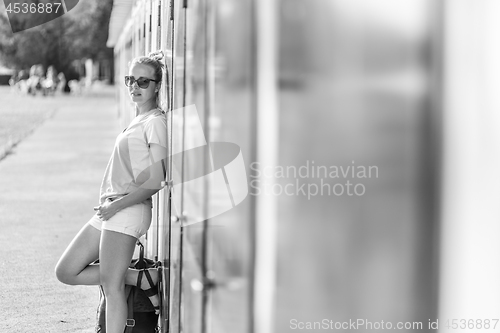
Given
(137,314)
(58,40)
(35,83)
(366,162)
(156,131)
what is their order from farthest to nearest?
(58,40) → (35,83) → (137,314) → (156,131) → (366,162)

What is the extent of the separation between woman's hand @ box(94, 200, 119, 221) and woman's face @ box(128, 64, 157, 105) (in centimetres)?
51

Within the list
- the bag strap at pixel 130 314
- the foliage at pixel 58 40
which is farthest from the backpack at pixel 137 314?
the foliage at pixel 58 40

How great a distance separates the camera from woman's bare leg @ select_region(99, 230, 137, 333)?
12.5 feet

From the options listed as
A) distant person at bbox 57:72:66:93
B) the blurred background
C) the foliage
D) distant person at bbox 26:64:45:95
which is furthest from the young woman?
the foliage

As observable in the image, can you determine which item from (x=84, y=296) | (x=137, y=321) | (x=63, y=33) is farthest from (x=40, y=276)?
(x=63, y=33)

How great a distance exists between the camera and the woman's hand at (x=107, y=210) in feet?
12.4

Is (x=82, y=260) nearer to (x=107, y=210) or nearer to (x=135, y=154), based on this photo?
(x=107, y=210)

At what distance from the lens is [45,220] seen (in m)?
8.68

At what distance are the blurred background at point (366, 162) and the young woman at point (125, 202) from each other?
60.5 inches

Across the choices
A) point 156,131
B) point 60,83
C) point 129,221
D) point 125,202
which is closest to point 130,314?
point 129,221

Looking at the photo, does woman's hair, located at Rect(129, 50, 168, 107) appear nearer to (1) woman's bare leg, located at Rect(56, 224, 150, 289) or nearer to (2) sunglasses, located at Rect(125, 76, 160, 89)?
(2) sunglasses, located at Rect(125, 76, 160, 89)

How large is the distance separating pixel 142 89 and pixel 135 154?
0.35m

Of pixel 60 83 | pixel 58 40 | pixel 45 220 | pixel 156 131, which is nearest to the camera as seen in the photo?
pixel 156 131

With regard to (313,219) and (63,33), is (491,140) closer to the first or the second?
(313,219)
